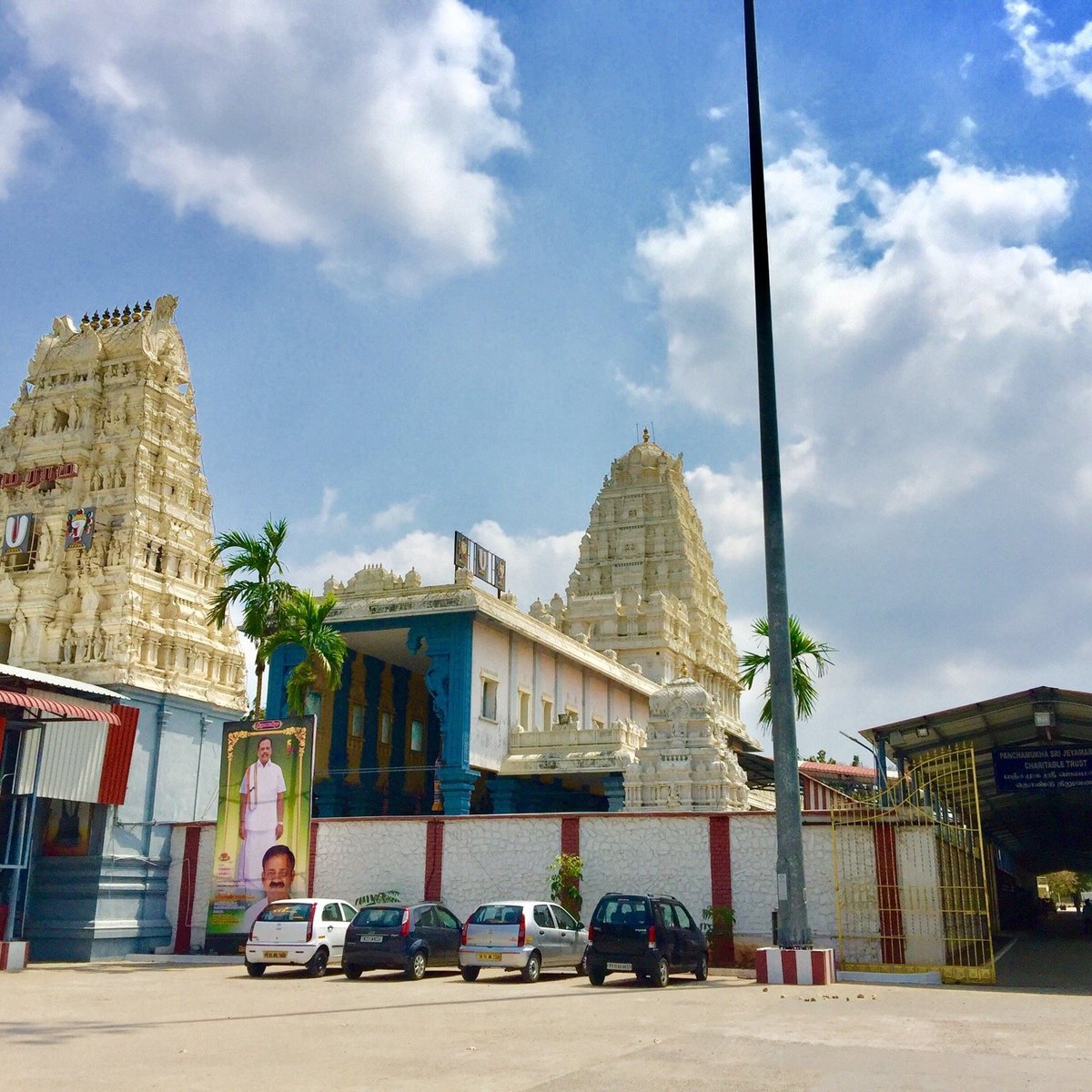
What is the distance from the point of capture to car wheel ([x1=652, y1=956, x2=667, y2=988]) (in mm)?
17562

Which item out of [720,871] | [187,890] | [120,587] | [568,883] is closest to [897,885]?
[720,871]

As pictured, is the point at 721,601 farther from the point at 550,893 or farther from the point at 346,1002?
the point at 346,1002

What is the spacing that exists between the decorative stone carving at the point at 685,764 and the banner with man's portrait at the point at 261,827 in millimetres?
8530

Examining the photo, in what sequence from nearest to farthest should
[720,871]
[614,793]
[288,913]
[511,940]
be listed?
[511,940] < [288,913] < [720,871] < [614,793]

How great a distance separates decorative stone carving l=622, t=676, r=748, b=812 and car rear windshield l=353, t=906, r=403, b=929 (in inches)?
400

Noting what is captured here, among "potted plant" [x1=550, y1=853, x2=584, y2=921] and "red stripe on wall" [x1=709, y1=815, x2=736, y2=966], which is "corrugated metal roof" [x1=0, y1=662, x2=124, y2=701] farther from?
"red stripe on wall" [x1=709, y1=815, x2=736, y2=966]

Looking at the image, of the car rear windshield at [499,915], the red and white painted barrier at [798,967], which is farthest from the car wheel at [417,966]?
the red and white painted barrier at [798,967]

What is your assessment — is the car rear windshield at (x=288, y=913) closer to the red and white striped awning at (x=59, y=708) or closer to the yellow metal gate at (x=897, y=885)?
the red and white striped awning at (x=59, y=708)

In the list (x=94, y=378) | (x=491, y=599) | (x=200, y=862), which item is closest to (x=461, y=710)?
(x=491, y=599)

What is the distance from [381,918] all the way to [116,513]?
825 inches

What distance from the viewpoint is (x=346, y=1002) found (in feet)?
50.4

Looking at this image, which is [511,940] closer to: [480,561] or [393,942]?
[393,942]

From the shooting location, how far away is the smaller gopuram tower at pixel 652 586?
52.6 metres

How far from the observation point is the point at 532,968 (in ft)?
61.7
